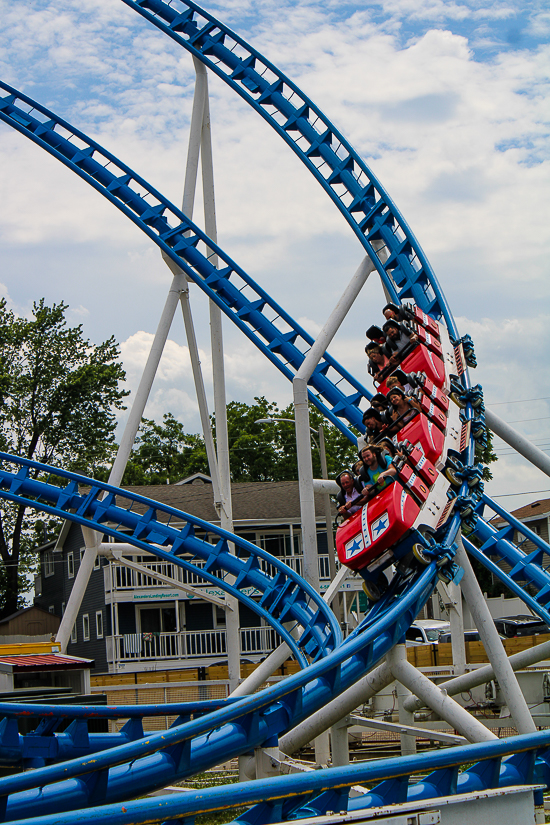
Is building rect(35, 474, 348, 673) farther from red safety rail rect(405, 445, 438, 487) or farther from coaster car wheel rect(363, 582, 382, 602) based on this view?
red safety rail rect(405, 445, 438, 487)

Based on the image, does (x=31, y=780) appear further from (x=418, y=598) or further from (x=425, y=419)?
(x=425, y=419)

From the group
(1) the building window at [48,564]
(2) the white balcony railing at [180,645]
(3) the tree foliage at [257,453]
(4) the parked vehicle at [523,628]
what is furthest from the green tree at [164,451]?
(4) the parked vehicle at [523,628]

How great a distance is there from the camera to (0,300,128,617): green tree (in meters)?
30.1

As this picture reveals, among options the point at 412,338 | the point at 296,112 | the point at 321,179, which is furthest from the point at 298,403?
the point at 296,112

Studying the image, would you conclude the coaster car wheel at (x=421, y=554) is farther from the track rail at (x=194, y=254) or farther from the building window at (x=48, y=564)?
the building window at (x=48, y=564)

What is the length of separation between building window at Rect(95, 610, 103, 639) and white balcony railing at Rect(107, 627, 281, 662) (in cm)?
237

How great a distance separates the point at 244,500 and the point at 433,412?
1904cm

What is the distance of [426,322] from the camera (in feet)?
30.6

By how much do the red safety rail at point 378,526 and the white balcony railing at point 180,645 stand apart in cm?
1485

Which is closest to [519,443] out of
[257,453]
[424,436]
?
[424,436]

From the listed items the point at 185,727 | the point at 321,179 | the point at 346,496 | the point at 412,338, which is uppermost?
the point at 321,179

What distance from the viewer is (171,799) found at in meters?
3.51

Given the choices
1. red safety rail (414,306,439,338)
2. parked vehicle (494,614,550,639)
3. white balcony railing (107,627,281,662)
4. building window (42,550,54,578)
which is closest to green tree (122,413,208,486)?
building window (42,550,54,578)

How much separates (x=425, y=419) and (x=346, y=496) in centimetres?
99
